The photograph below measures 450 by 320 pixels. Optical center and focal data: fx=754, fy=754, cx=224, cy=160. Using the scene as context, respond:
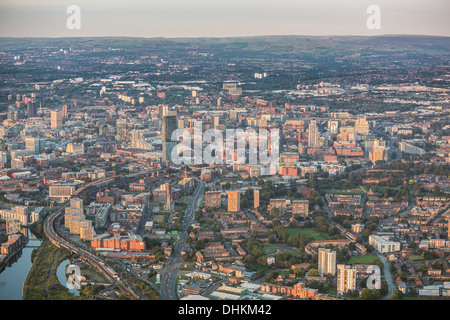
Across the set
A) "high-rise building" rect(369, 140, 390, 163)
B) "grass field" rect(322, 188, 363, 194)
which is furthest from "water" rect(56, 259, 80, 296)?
"high-rise building" rect(369, 140, 390, 163)

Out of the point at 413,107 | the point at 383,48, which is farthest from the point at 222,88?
the point at 383,48

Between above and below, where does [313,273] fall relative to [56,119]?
below

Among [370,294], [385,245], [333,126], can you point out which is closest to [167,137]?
[333,126]

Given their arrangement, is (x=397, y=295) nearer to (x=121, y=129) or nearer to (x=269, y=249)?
(x=269, y=249)

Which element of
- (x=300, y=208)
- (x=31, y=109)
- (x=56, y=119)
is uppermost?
(x=31, y=109)

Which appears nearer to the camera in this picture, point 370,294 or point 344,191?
point 370,294

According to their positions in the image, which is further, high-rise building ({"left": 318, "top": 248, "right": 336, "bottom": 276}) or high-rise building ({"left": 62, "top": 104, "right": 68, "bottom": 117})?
high-rise building ({"left": 62, "top": 104, "right": 68, "bottom": 117})

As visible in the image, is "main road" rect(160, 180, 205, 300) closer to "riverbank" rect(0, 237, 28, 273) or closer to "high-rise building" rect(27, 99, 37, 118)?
"riverbank" rect(0, 237, 28, 273)
